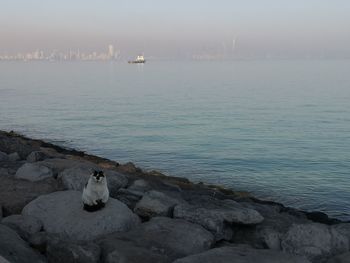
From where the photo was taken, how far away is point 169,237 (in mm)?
9383

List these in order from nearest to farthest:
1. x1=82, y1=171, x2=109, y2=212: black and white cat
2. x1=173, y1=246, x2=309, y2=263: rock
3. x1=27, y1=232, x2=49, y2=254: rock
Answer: x1=173, y1=246, x2=309, y2=263: rock → x1=27, y1=232, x2=49, y2=254: rock → x1=82, y1=171, x2=109, y2=212: black and white cat

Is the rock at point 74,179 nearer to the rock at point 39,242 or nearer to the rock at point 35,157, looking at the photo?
the rock at point 39,242

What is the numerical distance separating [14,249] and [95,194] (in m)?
2.57

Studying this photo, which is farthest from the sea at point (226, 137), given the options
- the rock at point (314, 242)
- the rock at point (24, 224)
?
the rock at point (24, 224)

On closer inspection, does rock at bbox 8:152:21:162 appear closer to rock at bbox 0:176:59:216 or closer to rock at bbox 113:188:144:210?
rock at bbox 0:176:59:216

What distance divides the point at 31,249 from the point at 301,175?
2036 cm

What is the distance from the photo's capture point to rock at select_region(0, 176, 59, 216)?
11.1m

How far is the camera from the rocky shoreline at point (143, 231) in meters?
8.28

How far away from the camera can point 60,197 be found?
36.6 feet

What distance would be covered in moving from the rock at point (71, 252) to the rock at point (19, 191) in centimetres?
318

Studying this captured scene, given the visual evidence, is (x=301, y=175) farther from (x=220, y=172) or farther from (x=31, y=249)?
(x=31, y=249)

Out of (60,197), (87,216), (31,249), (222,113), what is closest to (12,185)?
(60,197)

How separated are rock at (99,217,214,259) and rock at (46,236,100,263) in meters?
0.48

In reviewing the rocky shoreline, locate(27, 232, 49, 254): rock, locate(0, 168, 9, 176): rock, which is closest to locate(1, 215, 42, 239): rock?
the rocky shoreline
